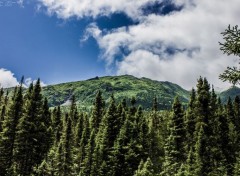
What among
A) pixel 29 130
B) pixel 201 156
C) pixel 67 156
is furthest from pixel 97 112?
pixel 201 156

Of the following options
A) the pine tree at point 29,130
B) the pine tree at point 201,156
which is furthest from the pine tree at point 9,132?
the pine tree at point 201,156

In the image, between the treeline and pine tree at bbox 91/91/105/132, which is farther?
pine tree at bbox 91/91/105/132

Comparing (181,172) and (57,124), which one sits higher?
(57,124)

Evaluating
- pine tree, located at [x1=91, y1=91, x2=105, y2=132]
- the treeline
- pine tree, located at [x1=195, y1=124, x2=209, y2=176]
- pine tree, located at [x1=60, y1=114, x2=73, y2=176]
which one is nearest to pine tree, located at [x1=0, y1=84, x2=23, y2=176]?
the treeline

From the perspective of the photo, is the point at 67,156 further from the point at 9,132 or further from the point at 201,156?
the point at 201,156

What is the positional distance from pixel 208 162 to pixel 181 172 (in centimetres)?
607

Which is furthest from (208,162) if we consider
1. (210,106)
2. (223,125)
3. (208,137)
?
(223,125)

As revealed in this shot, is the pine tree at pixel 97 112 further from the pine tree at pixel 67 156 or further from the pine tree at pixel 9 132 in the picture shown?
the pine tree at pixel 9 132

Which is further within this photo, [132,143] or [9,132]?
[9,132]

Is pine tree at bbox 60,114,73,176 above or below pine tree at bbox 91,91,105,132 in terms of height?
below

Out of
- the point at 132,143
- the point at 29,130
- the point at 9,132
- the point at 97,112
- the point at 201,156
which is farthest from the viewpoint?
the point at 97,112

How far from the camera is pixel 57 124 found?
345 feet

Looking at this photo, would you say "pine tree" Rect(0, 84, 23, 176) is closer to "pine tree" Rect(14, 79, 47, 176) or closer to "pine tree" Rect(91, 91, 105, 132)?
"pine tree" Rect(14, 79, 47, 176)

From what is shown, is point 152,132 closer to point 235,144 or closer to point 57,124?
point 235,144
